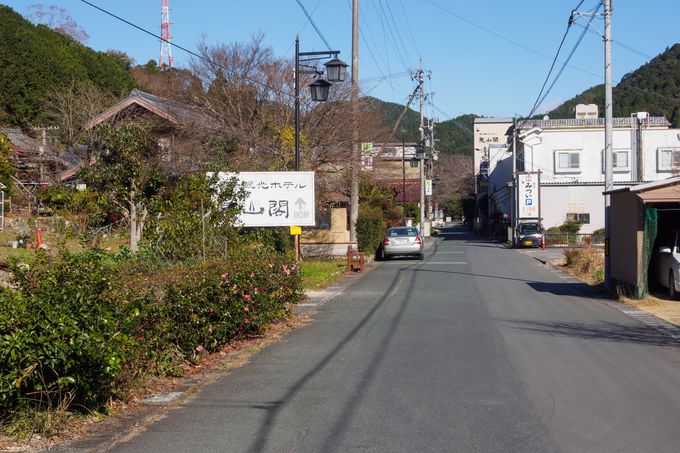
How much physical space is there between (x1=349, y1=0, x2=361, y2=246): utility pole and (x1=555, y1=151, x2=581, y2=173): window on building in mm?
29360

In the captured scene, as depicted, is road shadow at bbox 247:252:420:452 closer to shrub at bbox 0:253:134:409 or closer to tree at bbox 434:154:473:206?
shrub at bbox 0:253:134:409

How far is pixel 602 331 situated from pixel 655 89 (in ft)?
201

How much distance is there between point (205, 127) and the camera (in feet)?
97.8

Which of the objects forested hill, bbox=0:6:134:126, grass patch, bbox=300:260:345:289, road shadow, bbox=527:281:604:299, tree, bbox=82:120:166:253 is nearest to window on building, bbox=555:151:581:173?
grass patch, bbox=300:260:345:289

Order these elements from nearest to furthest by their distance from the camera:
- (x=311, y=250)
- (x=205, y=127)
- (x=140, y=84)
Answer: (x=205, y=127) < (x=311, y=250) < (x=140, y=84)

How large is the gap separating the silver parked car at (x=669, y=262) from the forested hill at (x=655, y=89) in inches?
1804

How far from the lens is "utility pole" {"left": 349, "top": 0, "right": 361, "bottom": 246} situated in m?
29.8

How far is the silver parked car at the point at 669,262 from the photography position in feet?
54.0

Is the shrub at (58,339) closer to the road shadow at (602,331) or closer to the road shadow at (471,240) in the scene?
the road shadow at (602,331)

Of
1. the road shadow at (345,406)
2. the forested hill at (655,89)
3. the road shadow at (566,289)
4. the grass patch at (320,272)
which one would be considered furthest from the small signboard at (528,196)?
the road shadow at (345,406)

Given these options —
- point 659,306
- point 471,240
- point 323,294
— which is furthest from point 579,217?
point 659,306

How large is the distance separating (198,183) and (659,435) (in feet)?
35.9

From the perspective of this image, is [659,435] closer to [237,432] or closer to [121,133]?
[237,432]

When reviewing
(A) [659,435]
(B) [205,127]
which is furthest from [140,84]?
(A) [659,435]
